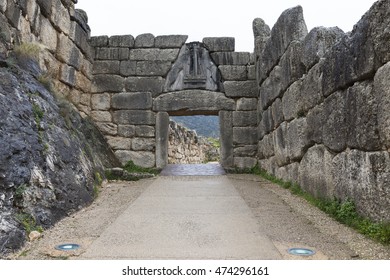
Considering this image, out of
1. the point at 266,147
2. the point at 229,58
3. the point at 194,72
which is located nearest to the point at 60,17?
the point at 194,72

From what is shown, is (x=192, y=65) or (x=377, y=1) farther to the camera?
(x=192, y=65)

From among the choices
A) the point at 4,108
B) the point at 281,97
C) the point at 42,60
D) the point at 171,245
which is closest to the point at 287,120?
the point at 281,97

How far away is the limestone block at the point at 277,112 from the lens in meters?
5.69

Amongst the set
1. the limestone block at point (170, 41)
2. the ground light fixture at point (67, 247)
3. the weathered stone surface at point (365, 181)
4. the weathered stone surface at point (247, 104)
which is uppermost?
the limestone block at point (170, 41)

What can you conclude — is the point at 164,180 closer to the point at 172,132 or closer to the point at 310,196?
the point at 310,196

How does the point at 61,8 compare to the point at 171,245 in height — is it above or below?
above

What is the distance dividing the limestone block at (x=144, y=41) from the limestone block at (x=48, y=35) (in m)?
2.28

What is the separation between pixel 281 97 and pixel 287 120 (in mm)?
594

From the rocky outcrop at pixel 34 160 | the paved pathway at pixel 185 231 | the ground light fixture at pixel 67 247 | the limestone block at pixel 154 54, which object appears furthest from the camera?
the limestone block at pixel 154 54

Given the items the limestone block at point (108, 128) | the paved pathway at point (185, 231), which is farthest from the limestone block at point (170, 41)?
the paved pathway at point (185, 231)

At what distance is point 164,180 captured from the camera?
6.28 m

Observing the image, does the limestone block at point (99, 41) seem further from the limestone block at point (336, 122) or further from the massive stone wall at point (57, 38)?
the limestone block at point (336, 122)

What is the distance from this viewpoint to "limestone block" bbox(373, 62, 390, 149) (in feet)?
Result: 8.22

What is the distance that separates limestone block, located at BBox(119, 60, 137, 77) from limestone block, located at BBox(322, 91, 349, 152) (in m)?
5.44
